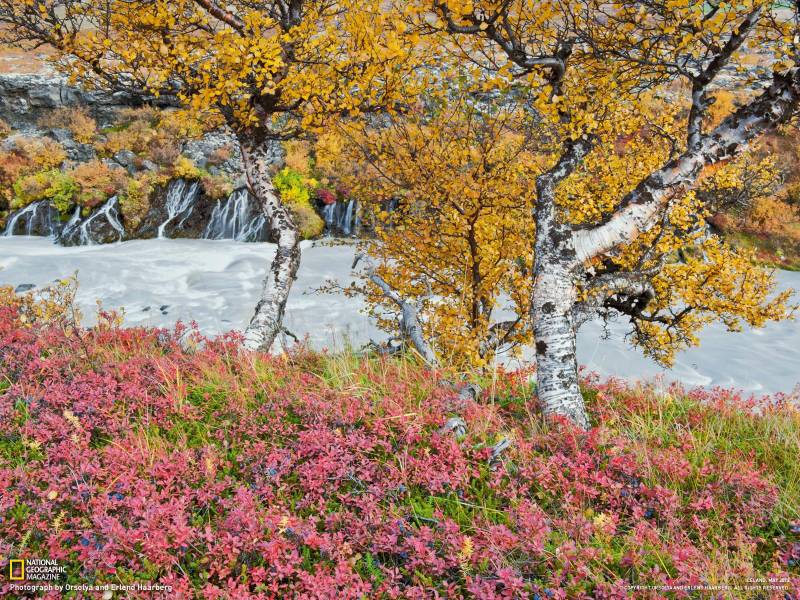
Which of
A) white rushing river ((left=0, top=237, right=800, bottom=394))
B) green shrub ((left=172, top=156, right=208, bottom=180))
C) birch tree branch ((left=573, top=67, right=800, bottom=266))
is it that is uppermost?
green shrub ((left=172, top=156, right=208, bottom=180))

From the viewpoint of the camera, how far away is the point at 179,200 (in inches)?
996

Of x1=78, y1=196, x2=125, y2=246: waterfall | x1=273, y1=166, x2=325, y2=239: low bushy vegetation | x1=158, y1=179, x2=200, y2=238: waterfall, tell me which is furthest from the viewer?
x1=158, y1=179, x2=200, y2=238: waterfall

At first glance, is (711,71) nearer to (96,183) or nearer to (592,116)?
(592,116)

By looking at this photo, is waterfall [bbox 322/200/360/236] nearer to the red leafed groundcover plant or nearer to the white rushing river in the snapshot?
the white rushing river

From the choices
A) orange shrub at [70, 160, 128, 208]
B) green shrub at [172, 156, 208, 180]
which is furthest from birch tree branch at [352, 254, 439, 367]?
orange shrub at [70, 160, 128, 208]

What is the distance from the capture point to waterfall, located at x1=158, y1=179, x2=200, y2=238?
2469cm

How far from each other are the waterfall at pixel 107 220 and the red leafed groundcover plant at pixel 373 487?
21772mm

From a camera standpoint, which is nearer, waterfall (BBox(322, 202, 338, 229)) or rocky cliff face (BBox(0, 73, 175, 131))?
waterfall (BBox(322, 202, 338, 229))

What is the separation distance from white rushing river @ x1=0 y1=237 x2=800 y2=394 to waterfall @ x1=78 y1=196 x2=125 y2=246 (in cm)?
68

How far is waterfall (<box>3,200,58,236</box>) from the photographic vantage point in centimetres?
2456

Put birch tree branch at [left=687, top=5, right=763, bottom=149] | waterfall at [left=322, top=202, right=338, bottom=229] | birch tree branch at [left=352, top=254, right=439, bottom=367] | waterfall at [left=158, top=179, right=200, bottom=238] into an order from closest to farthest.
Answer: birch tree branch at [left=687, top=5, right=763, bottom=149]
birch tree branch at [left=352, top=254, right=439, bottom=367]
waterfall at [left=158, top=179, right=200, bottom=238]
waterfall at [left=322, top=202, right=338, bottom=229]

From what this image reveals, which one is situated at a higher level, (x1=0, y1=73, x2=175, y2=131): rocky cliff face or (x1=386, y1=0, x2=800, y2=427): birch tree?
(x1=0, y1=73, x2=175, y2=131): rocky cliff face

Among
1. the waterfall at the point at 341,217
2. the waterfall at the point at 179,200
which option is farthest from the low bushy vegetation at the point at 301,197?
the waterfall at the point at 179,200

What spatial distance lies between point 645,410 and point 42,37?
31.5 ft
